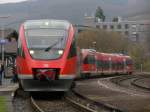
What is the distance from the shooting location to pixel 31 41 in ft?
67.4

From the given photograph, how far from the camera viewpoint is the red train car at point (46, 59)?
19578 millimetres

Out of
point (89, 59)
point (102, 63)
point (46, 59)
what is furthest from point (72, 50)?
point (102, 63)

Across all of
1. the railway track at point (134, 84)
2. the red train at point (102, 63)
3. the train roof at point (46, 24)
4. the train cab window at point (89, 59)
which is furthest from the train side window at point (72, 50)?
the train cab window at point (89, 59)

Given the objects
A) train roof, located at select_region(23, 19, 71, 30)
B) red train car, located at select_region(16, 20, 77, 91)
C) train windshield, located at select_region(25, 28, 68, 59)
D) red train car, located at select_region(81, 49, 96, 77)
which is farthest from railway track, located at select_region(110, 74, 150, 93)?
train roof, located at select_region(23, 19, 71, 30)

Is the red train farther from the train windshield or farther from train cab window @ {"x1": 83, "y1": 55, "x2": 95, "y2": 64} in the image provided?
the train windshield

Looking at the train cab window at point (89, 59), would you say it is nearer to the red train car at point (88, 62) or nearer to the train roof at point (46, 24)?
the red train car at point (88, 62)

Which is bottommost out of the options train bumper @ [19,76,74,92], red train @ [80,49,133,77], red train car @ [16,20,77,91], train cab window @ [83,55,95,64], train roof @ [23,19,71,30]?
red train @ [80,49,133,77]

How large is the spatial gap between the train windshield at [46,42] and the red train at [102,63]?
1622cm

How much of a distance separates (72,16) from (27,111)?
176m

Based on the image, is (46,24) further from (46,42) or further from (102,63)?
(102,63)

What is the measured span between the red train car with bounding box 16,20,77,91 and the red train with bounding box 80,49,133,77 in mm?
16406

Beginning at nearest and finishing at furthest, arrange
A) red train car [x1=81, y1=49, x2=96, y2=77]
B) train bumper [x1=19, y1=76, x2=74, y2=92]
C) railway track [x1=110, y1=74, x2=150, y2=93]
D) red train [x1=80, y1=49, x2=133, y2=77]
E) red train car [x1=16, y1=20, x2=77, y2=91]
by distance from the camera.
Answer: red train car [x1=16, y1=20, x2=77, y2=91] → train bumper [x1=19, y1=76, x2=74, y2=92] → railway track [x1=110, y1=74, x2=150, y2=93] → red train car [x1=81, y1=49, x2=96, y2=77] → red train [x1=80, y1=49, x2=133, y2=77]

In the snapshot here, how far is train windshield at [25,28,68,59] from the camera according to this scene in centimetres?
1994

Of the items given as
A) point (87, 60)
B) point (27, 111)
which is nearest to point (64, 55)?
point (27, 111)
